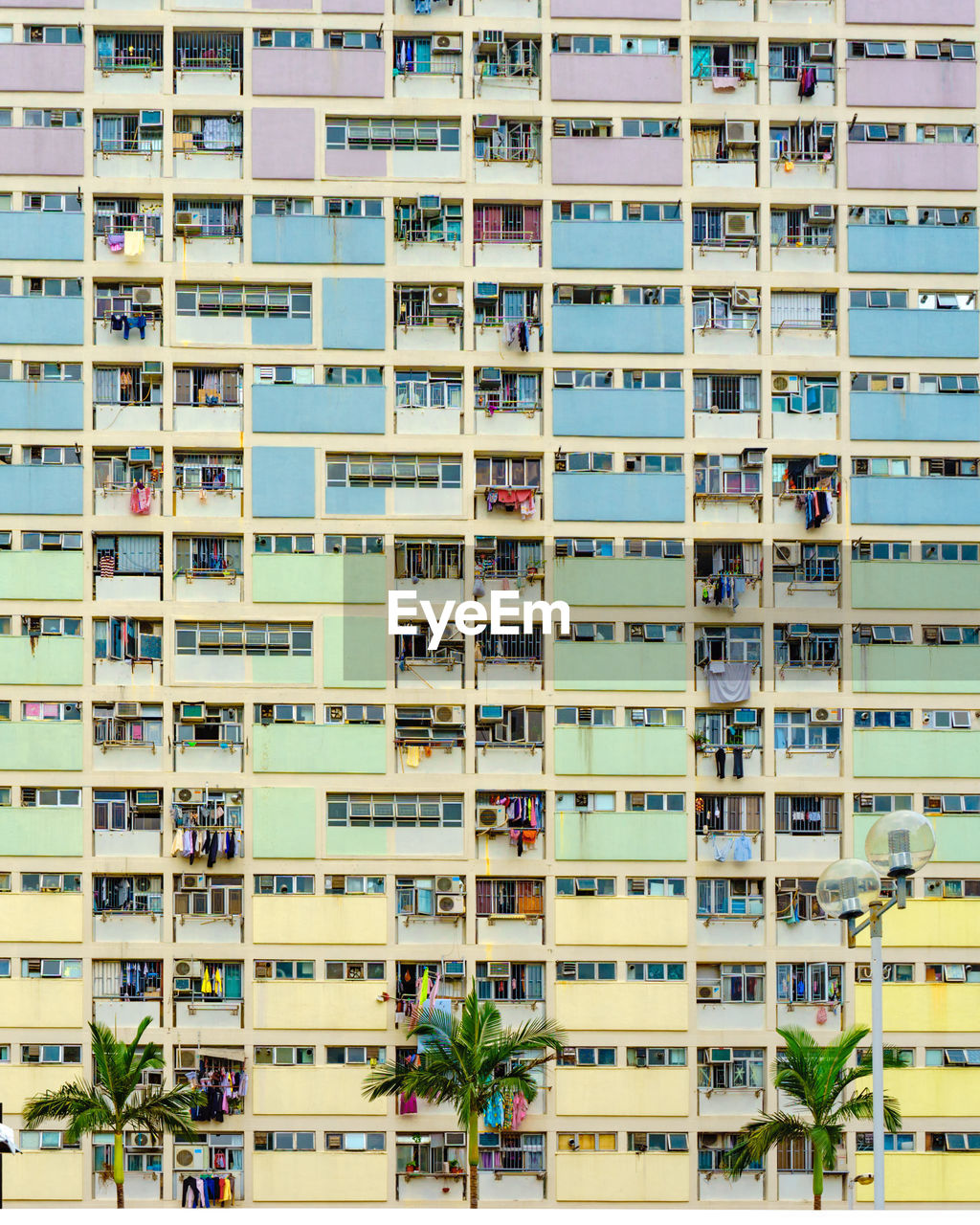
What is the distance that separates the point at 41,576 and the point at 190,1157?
36.4 feet

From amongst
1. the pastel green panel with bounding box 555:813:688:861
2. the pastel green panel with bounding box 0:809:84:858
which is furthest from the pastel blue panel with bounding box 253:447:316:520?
the pastel green panel with bounding box 555:813:688:861

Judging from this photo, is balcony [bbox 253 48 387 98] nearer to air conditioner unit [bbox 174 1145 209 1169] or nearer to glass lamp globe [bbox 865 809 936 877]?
air conditioner unit [bbox 174 1145 209 1169]

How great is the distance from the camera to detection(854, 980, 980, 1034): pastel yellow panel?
33.0m

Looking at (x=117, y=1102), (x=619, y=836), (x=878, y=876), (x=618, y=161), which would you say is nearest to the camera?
(x=878, y=876)

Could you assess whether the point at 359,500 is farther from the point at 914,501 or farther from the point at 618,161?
the point at 914,501

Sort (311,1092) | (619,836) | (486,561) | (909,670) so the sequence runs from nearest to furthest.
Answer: (311,1092)
(619,836)
(486,561)
(909,670)

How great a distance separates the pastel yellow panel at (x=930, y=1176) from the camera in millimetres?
32562

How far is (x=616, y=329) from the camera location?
34312 mm

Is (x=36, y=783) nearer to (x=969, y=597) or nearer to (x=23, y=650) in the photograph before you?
(x=23, y=650)

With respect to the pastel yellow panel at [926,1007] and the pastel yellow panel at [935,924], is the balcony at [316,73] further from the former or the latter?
the pastel yellow panel at [926,1007]

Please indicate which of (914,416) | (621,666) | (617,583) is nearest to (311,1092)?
(621,666)

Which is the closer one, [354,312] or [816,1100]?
[816,1100]

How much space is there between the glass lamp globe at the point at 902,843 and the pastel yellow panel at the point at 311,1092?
16.8m

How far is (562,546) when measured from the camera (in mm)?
34000
